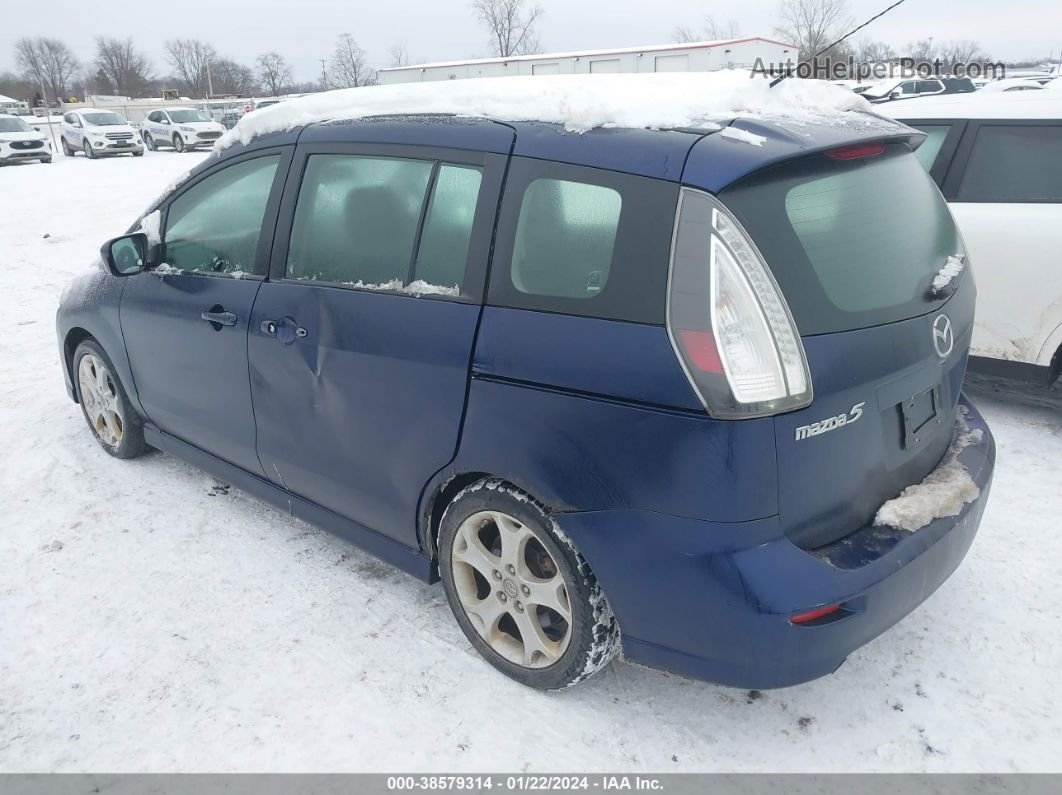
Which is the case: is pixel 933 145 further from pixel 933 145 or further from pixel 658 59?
pixel 658 59

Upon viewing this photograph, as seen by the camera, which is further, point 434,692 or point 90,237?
point 90,237

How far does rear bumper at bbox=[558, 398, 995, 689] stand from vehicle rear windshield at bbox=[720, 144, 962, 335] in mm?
594

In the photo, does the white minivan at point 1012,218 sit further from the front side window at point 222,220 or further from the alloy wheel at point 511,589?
the front side window at point 222,220

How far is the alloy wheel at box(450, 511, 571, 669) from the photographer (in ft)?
8.14

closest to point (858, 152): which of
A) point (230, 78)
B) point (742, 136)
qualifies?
point (742, 136)

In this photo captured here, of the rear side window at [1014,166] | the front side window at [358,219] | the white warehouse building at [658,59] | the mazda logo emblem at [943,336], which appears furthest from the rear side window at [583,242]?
the white warehouse building at [658,59]

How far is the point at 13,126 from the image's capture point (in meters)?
25.5

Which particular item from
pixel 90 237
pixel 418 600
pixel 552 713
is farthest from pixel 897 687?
pixel 90 237

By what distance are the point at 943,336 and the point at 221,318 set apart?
8.70ft

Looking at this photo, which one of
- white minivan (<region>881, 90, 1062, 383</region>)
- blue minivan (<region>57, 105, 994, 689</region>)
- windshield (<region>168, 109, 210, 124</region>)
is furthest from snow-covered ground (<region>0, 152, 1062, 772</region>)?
windshield (<region>168, 109, 210, 124</region>)

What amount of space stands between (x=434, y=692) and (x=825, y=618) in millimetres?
1263

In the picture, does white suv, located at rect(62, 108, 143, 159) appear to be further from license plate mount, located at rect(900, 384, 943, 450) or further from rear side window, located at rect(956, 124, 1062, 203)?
license plate mount, located at rect(900, 384, 943, 450)

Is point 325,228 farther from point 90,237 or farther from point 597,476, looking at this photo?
point 90,237

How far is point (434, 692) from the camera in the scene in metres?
2.64
